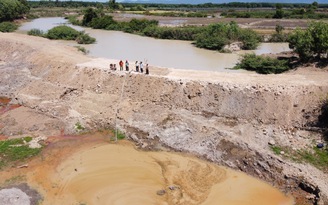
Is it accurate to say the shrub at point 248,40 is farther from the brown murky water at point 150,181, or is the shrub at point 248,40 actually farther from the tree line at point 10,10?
the tree line at point 10,10

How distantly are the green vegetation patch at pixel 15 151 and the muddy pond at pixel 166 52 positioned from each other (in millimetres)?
14906

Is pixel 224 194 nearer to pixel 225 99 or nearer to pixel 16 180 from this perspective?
pixel 225 99

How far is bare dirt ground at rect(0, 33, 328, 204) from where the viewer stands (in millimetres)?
15828

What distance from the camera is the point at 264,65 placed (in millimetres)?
27094

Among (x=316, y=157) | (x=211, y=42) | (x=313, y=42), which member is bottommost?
(x=316, y=157)

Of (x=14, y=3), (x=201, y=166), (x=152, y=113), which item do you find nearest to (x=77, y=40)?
(x=152, y=113)

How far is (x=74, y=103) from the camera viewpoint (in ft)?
72.1

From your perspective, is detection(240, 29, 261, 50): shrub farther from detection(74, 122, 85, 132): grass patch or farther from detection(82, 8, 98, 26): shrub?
detection(82, 8, 98, 26): shrub

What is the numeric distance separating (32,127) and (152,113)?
23.6ft

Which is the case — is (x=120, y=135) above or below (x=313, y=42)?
below

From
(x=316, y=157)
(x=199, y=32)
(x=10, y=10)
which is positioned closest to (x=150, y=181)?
(x=316, y=157)

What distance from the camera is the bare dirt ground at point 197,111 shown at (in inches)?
623

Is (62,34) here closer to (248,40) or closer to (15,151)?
(248,40)

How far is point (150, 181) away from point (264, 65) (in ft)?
54.6
